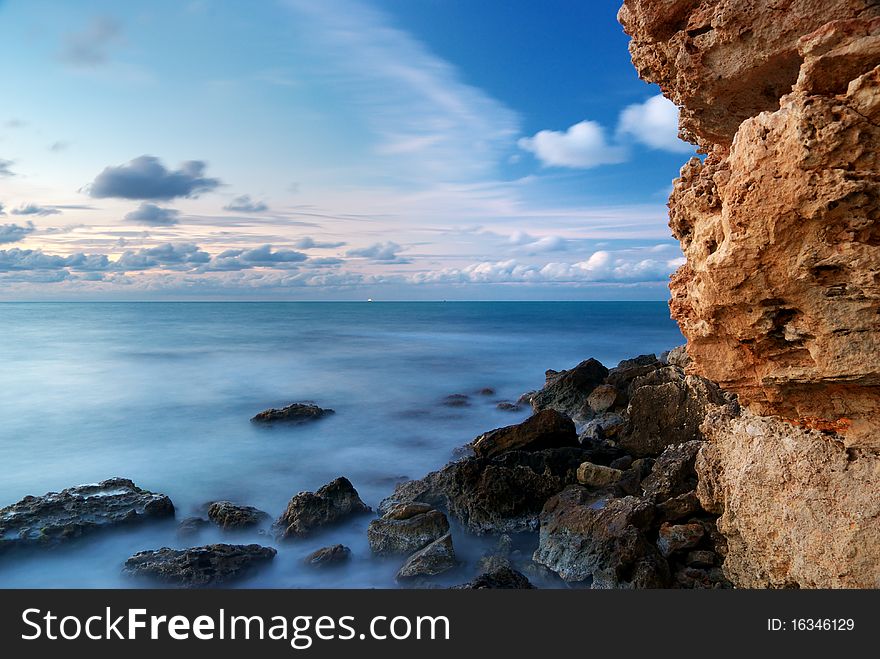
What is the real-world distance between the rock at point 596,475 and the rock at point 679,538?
1504 mm

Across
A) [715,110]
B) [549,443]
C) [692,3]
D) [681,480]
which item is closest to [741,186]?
[715,110]

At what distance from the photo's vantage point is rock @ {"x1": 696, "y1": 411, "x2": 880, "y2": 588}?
416cm

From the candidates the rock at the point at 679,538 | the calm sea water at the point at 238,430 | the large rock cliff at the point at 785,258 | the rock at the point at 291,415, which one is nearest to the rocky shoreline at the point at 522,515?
the rock at the point at 679,538

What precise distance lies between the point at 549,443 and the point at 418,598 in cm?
512

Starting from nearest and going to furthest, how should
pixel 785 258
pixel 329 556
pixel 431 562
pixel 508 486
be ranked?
pixel 785 258 → pixel 431 562 → pixel 329 556 → pixel 508 486

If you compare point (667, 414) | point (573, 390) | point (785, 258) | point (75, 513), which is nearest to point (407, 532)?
point (667, 414)

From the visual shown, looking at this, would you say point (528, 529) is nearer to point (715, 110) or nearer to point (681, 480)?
point (681, 480)

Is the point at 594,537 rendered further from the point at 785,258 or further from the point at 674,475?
the point at 785,258

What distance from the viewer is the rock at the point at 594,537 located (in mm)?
5891

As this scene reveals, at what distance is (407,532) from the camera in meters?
7.70

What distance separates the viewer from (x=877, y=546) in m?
4.06

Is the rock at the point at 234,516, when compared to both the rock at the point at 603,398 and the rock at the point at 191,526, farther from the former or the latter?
the rock at the point at 603,398

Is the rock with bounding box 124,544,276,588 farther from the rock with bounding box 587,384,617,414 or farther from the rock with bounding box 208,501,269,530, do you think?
the rock with bounding box 587,384,617,414

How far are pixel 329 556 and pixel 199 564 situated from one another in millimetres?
1564
